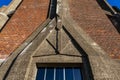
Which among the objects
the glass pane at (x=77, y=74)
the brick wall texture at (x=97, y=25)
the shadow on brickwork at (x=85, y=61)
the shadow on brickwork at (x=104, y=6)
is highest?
the shadow on brickwork at (x=85, y=61)

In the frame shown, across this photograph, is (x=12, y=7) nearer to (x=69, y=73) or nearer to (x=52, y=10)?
(x=52, y=10)

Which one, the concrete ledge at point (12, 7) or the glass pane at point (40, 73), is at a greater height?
the glass pane at point (40, 73)

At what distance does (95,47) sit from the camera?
10219mm

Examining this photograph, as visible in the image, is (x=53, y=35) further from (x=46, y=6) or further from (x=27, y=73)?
(x=46, y=6)

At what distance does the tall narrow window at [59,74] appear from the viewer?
8.70 metres

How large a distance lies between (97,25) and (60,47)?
3.60 meters

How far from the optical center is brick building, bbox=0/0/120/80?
342 inches

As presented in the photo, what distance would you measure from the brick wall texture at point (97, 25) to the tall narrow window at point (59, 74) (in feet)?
7.23

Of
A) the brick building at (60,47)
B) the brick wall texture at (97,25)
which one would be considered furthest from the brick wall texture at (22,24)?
→ the brick wall texture at (97,25)

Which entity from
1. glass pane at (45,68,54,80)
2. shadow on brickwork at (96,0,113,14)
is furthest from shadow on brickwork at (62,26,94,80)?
shadow on brickwork at (96,0,113,14)

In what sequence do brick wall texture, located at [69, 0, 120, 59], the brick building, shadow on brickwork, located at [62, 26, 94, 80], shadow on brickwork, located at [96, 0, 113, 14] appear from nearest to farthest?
1. shadow on brickwork, located at [62, 26, 94, 80]
2. the brick building
3. brick wall texture, located at [69, 0, 120, 59]
4. shadow on brickwork, located at [96, 0, 113, 14]

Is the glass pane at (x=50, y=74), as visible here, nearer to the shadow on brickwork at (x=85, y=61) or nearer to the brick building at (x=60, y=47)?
the brick building at (x=60, y=47)

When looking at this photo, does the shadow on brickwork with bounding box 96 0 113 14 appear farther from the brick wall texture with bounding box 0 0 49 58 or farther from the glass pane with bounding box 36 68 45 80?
the glass pane with bounding box 36 68 45 80

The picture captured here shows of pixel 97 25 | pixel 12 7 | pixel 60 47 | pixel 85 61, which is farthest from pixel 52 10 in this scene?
pixel 85 61
